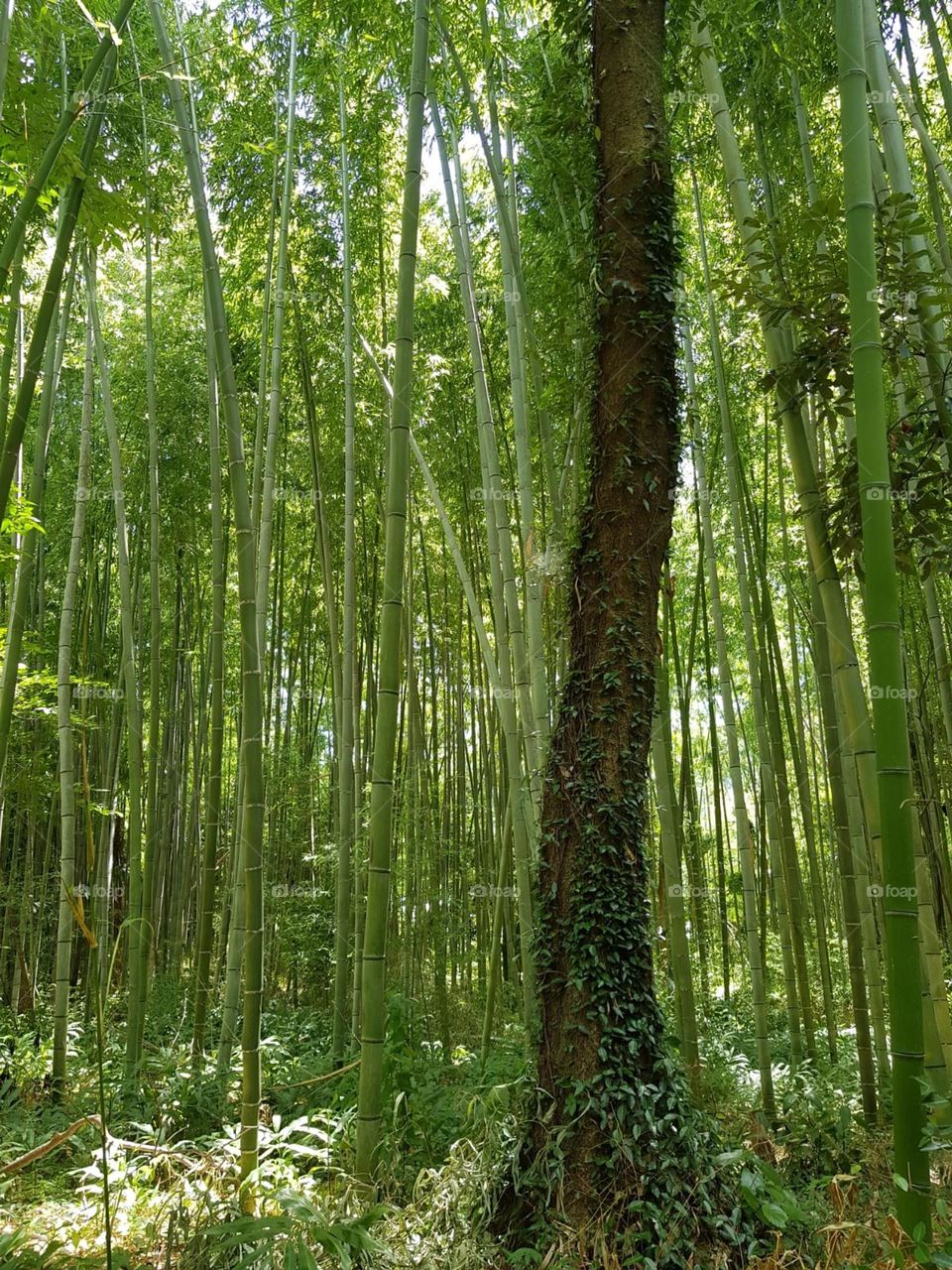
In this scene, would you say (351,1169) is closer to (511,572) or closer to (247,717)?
(247,717)

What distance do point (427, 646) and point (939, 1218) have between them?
6.49 metres

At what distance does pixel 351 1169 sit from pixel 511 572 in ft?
6.67

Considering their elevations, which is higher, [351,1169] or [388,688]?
[388,688]

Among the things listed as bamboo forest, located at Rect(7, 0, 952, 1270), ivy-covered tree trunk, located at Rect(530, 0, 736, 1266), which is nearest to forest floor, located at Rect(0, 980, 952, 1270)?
bamboo forest, located at Rect(7, 0, 952, 1270)

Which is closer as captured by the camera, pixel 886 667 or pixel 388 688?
pixel 886 667

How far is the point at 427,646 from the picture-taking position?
8.13 m

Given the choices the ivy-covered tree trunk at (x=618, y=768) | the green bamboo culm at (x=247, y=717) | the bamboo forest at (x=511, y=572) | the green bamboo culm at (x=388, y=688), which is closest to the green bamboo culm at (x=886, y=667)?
the bamboo forest at (x=511, y=572)

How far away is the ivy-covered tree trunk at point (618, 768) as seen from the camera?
218cm

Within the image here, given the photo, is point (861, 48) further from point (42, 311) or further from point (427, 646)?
point (427, 646)

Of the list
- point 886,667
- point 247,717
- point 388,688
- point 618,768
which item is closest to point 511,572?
point 618,768

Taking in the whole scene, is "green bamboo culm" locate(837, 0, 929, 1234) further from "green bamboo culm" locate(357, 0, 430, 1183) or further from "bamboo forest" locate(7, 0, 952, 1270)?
"green bamboo culm" locate(357, 0, 430, 1183)

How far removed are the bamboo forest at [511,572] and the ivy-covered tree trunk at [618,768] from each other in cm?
1

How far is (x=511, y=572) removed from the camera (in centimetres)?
347

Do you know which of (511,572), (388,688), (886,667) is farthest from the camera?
(511,572)
